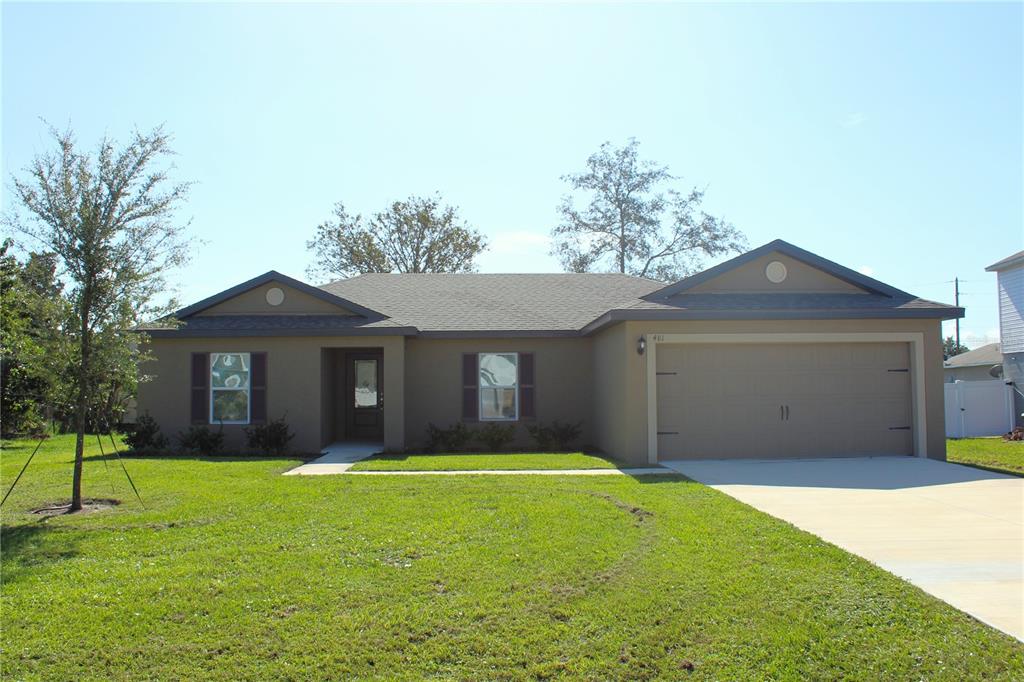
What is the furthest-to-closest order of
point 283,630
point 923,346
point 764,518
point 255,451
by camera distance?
point 255,451 < point 923,346 < point 764,518 < point 283,630

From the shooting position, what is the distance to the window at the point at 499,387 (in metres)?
15.6

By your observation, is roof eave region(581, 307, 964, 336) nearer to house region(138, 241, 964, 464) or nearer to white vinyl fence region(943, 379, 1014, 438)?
house region(138, 241, 964, 464)

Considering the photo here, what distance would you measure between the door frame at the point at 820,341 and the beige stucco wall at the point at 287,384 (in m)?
5.21

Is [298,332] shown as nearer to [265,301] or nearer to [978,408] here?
[265,301]

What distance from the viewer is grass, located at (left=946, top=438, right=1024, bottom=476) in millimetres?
11953

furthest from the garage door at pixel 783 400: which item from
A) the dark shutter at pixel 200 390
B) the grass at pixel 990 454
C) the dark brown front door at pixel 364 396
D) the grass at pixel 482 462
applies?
the dark shutter at pixel 200 390

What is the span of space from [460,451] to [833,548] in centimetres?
940

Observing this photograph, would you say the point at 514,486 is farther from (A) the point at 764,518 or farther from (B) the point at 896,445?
(B) the point at 896,445

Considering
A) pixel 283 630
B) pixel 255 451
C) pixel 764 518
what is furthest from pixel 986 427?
pixel 283 630

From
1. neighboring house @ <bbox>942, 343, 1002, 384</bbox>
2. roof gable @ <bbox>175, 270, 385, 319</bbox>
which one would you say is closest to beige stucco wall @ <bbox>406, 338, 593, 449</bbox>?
roof gable @ <bbox>175, 270, 385, 319</bbox>

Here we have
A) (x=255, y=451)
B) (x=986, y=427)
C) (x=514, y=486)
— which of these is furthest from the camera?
(x=986, y=427)

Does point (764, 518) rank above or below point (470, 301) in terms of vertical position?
below

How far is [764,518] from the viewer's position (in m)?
7.36

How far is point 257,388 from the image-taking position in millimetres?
14594
